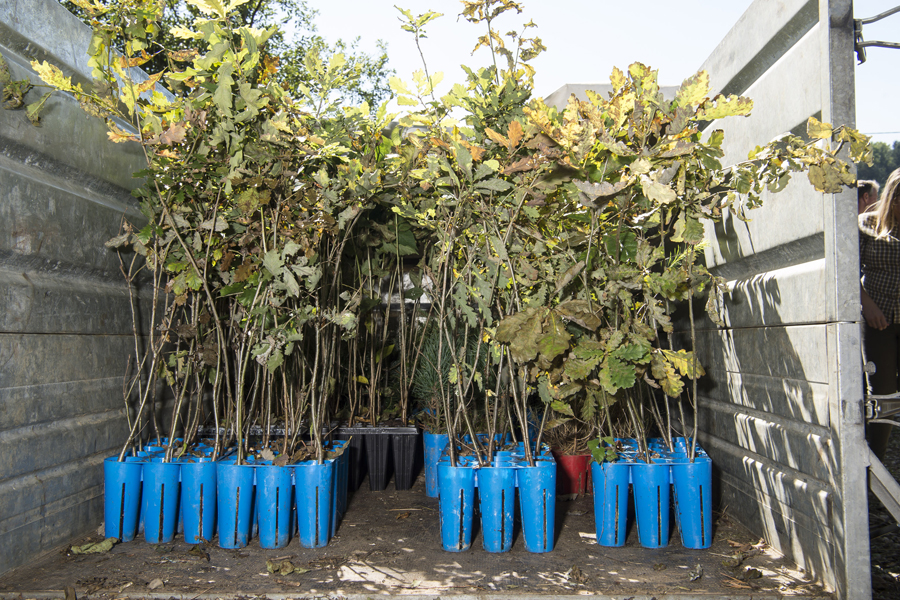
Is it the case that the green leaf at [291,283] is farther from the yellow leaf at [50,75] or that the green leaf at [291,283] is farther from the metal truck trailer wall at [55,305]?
the yellow leaf at [50,75]

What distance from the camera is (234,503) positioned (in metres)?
2.04

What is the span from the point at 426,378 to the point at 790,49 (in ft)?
6.44

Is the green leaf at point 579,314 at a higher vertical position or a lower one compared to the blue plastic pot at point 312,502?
higher

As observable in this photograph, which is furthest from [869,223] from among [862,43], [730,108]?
[730,108]

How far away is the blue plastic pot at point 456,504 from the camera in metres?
1.98

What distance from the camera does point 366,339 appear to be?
3.06 meters

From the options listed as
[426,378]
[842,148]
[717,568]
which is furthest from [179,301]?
[842,148]

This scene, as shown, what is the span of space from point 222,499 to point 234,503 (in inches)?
1.7

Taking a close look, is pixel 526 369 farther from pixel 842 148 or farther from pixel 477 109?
pixel 842 148

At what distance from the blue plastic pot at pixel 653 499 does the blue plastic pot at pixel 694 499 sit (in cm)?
4

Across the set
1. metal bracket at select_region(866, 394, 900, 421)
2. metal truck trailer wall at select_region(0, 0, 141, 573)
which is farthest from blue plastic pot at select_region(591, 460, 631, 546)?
metal truck trailer wall at select_region(0, 0, 141, 573)

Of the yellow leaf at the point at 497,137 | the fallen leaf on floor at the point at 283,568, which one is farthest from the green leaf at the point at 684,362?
the fallen leaf on floor at the point at 283,568

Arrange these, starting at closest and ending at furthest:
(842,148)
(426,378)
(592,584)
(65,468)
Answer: (842,148) < (592,584) < (65,468) < (426,378)

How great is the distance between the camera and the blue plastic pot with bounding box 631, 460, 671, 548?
1992mm
